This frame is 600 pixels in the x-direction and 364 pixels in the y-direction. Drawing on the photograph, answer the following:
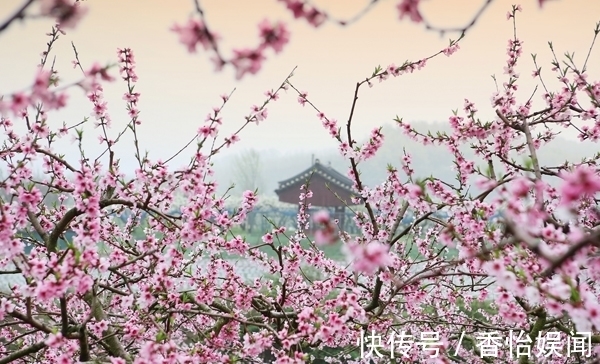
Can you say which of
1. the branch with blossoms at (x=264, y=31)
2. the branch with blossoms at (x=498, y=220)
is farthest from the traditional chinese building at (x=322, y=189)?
the branch with blossoms at (x=264, y=31)

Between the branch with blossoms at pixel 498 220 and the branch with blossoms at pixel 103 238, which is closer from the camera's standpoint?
the branch with blossoms at pixel 498 220

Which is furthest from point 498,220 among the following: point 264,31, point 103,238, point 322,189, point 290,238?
point 322,189

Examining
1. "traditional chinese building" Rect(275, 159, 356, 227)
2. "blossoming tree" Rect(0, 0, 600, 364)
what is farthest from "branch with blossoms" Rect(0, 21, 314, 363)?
"traditional chinese building" Rect(275, 159, 356, 227)

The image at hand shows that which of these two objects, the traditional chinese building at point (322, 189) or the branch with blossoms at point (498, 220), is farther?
the traditional chinese building at point (322, 189)

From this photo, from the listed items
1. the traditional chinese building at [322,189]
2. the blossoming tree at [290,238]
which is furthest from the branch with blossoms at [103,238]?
the traditional chinese building at [322,189]

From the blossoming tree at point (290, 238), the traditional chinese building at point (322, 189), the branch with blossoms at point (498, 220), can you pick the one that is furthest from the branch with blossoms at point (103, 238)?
the traditional chinese building at point (322, 189)

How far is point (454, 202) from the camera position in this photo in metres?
2.70

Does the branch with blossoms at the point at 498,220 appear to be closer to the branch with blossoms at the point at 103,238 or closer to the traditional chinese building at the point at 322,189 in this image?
the branch with blossoms at the point at 103,238

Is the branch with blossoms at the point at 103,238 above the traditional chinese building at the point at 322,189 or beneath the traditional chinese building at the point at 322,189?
beneath

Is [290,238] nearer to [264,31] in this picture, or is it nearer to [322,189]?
[264,31]

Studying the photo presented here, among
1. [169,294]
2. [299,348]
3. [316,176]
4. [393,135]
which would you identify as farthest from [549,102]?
[393,135]

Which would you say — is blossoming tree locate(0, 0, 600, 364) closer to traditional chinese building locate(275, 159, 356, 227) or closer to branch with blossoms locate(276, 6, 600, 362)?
branch with blossoms locate(276, 6, 600, 362)

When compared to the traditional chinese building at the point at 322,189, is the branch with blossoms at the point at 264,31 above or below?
below

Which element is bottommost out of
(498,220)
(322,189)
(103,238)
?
(498,220)
